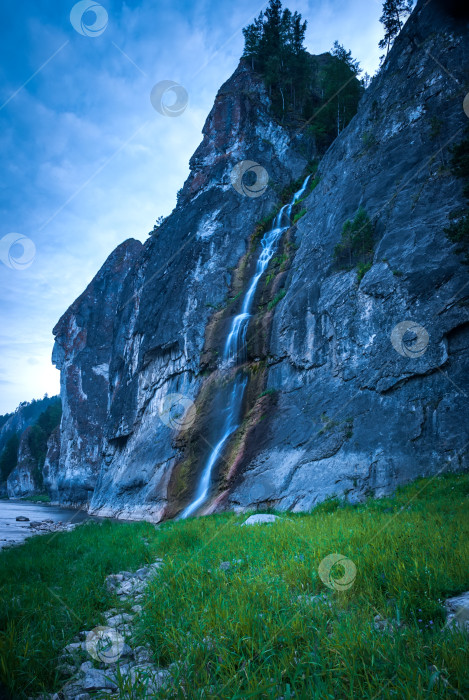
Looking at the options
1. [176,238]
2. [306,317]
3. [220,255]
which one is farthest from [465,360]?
[176,238]

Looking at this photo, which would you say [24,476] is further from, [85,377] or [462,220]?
[462,220]

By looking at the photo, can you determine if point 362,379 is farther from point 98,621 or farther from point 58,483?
point 58,483

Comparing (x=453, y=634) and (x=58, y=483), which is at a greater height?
(x=453, y=634)

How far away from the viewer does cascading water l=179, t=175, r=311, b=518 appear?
640 inches

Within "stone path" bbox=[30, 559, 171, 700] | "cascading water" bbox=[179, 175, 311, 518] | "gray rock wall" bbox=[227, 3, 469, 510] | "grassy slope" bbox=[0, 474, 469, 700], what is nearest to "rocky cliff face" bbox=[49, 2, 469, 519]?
"gray rock wall" bbox=[227, 3, 469, 510]

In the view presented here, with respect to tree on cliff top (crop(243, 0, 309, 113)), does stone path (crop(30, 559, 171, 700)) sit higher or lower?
lower

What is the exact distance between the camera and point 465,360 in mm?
10203

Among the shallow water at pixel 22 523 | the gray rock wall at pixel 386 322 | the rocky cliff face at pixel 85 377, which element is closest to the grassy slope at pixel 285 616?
the gray rock wall at pixel 386 322

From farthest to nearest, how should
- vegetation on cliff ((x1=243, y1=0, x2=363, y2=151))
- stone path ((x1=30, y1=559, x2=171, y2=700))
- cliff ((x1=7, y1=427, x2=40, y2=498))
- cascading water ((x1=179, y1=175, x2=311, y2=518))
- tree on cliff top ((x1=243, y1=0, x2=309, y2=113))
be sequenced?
cliff ((x1=7, y1=427, x2=40, y2=498)), tree on cliff top ((x1=243, y1=0, x2=309, y2=113)), vegetation on cliff ((x1=243, y1=0, x2=363, y2=151)), cascading water ((x1=179, y1=175, x2=311, y2=518)), stone path ((x1=30, y1=559, x2=171, y2=700))

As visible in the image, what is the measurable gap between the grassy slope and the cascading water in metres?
10.7

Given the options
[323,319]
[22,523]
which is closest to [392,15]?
[323,319]

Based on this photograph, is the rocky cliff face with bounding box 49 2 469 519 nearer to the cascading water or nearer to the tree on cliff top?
the cascading water

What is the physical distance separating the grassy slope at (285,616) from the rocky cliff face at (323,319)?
5694 millimetres

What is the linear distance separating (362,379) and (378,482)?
364 centimetres
